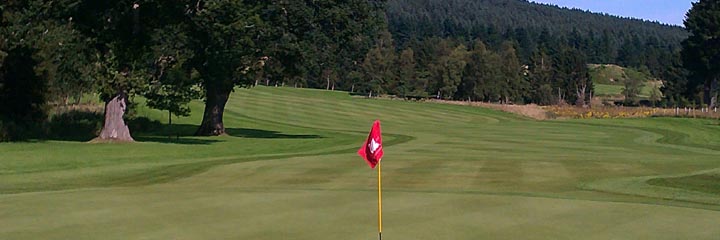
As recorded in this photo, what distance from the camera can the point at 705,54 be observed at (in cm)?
9562

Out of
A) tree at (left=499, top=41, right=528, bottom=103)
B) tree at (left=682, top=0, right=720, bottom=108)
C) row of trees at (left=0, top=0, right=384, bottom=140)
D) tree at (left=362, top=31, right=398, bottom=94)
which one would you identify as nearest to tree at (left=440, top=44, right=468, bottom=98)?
tree at (left=499, top=41, right=528, bottom=103)

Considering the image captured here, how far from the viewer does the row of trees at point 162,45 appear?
32312 millimetres

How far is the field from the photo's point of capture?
11.3 m

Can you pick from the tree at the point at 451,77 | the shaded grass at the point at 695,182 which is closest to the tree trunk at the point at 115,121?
the shaded grass at the point at 695,182

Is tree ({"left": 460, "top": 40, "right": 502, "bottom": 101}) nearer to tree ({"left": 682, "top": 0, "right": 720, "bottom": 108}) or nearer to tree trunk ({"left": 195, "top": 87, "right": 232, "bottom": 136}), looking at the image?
tree ({"left": 682, "top": 0, "right": 720, "bottom": 108})

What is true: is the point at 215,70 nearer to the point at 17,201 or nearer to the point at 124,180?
the point at 124,180

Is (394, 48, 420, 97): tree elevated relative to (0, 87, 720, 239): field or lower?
elevated

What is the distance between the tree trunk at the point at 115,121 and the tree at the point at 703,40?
247ft

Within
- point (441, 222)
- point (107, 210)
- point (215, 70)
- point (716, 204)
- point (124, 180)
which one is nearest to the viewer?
point (441, 222)

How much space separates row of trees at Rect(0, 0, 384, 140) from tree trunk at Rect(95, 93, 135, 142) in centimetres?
4

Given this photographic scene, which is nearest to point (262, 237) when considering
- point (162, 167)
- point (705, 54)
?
point (162, 167)

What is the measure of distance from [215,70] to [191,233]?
25459mm

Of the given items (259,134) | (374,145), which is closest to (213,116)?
(259,134)

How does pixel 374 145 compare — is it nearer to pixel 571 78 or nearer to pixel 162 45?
pixel 162 45
